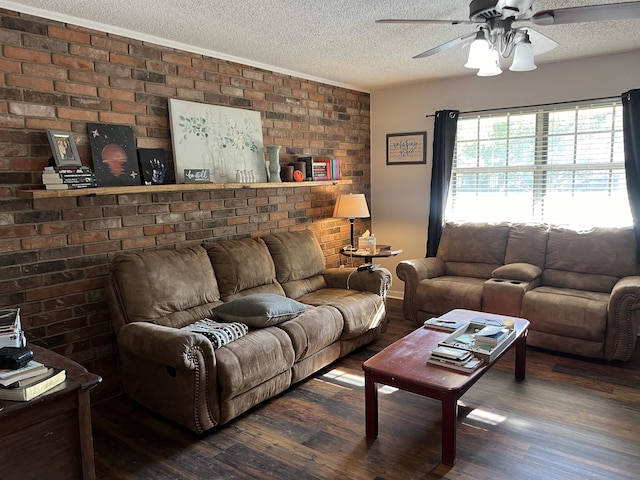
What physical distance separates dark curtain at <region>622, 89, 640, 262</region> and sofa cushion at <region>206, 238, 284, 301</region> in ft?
9.94

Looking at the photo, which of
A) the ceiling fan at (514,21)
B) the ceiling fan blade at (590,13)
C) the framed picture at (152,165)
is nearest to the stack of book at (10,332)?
the framed picture at (152,165)

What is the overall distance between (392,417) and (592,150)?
3110 millimetres

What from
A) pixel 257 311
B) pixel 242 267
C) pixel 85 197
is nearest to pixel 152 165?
pixel 85 197

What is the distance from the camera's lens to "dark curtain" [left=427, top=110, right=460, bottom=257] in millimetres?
4918

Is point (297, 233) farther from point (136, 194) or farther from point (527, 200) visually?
point (527, 200)

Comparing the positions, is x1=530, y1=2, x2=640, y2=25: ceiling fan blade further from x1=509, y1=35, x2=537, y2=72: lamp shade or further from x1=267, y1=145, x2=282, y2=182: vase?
x1=267, y1=145, x2=282, y2=182: vase

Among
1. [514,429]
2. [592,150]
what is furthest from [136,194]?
[592,150]

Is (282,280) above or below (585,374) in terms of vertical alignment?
above

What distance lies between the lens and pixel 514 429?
8.61 feet

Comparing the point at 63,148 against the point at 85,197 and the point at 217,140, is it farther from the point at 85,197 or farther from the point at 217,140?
the point at 217,140

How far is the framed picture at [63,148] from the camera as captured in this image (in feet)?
8.86

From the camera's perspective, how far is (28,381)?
1.73 metres

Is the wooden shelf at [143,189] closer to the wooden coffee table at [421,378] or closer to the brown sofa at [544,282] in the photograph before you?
the brown sofa at [544,282]

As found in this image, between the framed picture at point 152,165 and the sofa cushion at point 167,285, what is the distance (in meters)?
0.50
